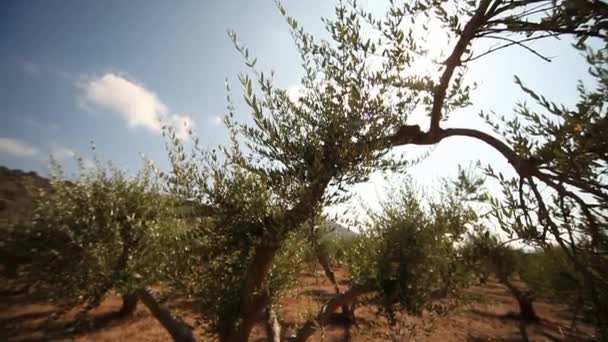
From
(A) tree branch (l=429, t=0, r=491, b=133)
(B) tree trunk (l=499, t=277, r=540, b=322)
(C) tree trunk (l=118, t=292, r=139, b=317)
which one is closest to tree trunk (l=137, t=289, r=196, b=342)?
(A) tree branch (l=429, t=0, r=491, b=133)

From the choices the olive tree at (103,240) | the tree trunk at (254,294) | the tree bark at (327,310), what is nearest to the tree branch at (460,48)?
the tree trunk at (254,294)

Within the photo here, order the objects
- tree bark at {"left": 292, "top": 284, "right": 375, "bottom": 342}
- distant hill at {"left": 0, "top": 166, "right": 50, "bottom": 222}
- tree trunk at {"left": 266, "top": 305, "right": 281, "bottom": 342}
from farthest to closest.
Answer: distant hill at {"left": 0, "top": 166, "right": 50, "bottom": 222} → tree trunk at {"left": 266, "top": 305, "right": 281, "bottom": 342} → tree bark at {"left": 292, "top": 284, "right": 375, "bottom": 342}

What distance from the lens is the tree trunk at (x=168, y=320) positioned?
7.32 meters

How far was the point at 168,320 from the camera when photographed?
24.6 feet

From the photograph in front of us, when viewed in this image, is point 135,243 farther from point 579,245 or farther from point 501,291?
point 501,291

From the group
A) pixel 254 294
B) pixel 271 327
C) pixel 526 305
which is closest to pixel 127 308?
pixel 271 327

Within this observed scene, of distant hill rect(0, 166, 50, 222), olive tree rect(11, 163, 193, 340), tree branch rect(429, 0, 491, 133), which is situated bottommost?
olive tree rect(11, 163, 193, 340)

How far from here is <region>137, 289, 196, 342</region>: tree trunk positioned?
7324 millimetres

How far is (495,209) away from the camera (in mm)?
3043

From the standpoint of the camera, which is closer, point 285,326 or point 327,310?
point 327,310

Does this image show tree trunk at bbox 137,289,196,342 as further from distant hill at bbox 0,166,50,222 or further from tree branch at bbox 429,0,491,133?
distant hill at bbox 0,166,50,222

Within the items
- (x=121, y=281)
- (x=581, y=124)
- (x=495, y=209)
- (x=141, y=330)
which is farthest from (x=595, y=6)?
(x=141, y=330)

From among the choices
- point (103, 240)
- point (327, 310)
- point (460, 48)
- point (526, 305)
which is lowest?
point (526, 305)

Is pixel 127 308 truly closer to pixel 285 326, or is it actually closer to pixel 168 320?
pixel 285 326
